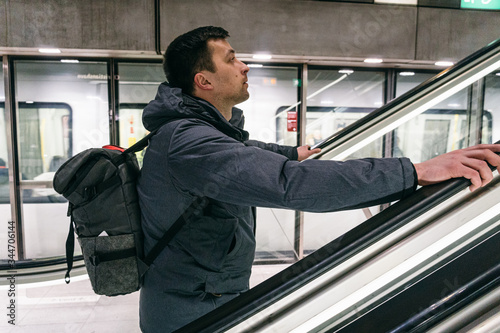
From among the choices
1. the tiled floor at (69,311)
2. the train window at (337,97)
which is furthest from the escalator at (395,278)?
the train window at (337,97)

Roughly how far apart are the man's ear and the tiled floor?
1976 mm

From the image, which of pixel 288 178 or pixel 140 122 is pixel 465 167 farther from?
pixel 140 122

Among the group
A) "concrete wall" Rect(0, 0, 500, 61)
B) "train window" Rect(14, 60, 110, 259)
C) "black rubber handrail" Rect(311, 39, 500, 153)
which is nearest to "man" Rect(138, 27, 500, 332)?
"black rubber handrail" Rect(311, 39, 500, 153)

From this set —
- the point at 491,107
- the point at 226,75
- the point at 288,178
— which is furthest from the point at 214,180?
the point at 491,107

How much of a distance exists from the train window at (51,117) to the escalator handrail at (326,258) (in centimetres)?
421

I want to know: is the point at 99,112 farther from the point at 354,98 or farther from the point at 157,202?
the point at 157,202

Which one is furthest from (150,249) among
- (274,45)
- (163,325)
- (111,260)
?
(274,45)

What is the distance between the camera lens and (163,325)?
3.67 feet

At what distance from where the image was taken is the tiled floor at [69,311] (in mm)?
2734

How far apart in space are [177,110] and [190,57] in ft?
1.12

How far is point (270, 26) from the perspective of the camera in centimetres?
352

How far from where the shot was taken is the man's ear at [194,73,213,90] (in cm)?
127

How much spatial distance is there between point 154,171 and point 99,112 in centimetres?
381

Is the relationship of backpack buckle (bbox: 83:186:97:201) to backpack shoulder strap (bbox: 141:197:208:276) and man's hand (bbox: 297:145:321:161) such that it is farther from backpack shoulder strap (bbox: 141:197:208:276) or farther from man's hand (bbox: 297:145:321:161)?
man's hand (bbox: 297:145:321:161)
